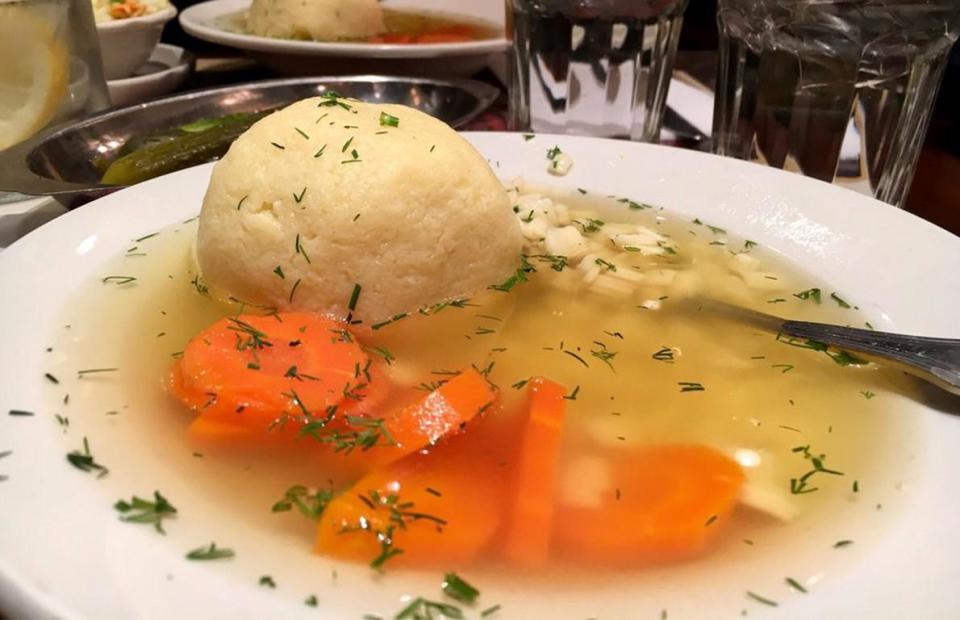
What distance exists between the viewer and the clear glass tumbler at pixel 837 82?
2223 mm

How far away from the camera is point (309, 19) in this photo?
11.6 feet

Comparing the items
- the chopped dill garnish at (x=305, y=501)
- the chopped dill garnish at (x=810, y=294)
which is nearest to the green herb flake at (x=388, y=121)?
the chopped dill garnish at (x=305, y=501)

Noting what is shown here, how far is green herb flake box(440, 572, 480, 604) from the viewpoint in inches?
34.9

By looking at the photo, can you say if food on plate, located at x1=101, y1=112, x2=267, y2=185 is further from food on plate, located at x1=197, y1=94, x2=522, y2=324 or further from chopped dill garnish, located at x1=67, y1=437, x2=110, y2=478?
chopped dill garnish, located at x1=67, y1=437, x2=110, y2=478

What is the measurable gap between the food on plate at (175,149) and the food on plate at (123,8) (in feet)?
3.16

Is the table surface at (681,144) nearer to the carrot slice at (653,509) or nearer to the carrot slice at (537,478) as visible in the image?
the carrot slice at (537,478)

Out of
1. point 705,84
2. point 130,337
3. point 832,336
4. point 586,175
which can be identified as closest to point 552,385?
point 832,336

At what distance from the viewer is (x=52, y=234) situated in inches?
61.6

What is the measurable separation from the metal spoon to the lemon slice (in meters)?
2.09

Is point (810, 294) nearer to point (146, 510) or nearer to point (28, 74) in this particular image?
point (146, 510)

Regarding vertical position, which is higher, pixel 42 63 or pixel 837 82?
pixel 42 63

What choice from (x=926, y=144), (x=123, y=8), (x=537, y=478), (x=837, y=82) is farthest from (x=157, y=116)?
(x=926, y=144)

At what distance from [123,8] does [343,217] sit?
241cm

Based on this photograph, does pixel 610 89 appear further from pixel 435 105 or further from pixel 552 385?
pixel 552 385
